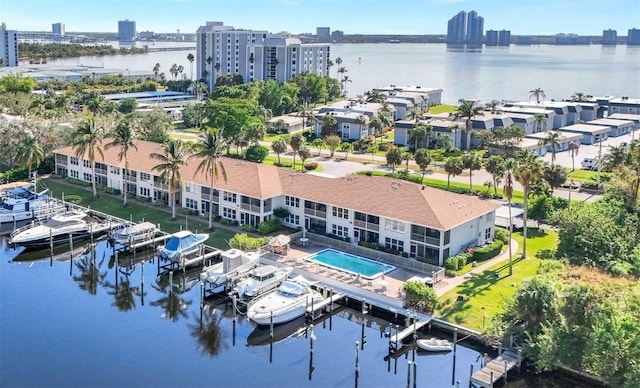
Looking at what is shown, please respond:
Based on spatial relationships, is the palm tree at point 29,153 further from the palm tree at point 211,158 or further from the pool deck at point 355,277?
the pool deck at point 355,277

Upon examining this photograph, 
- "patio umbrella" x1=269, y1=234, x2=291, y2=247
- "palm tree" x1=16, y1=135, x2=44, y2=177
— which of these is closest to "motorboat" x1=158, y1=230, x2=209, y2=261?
"patio umbrella" x1=269, y1=234, x2=291, y2=247

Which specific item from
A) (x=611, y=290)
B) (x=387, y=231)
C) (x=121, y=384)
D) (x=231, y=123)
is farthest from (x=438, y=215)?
(x=231, y=123)

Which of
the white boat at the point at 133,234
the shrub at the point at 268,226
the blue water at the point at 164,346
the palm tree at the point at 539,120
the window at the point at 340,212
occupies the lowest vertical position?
the blue water at the point at 164,346

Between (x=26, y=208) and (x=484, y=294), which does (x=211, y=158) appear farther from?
(x=484, y=294)

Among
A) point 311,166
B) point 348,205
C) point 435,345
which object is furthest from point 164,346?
point 311,166

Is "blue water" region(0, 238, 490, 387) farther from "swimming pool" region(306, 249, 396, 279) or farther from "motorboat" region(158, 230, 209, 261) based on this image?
"swimming pool" region(306, 249, 396, 279)

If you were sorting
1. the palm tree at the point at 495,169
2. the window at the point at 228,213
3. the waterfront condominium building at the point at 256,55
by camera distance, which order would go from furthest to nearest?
1. the waterfront condominium building at the point at 256,55
2. the palm tree at the point at 495,169
3. the window at the point at 228,213

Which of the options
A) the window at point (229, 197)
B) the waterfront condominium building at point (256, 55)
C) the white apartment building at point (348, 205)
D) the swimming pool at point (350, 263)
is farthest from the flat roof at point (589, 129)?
the waterfront condominium building at point (256, 55)
